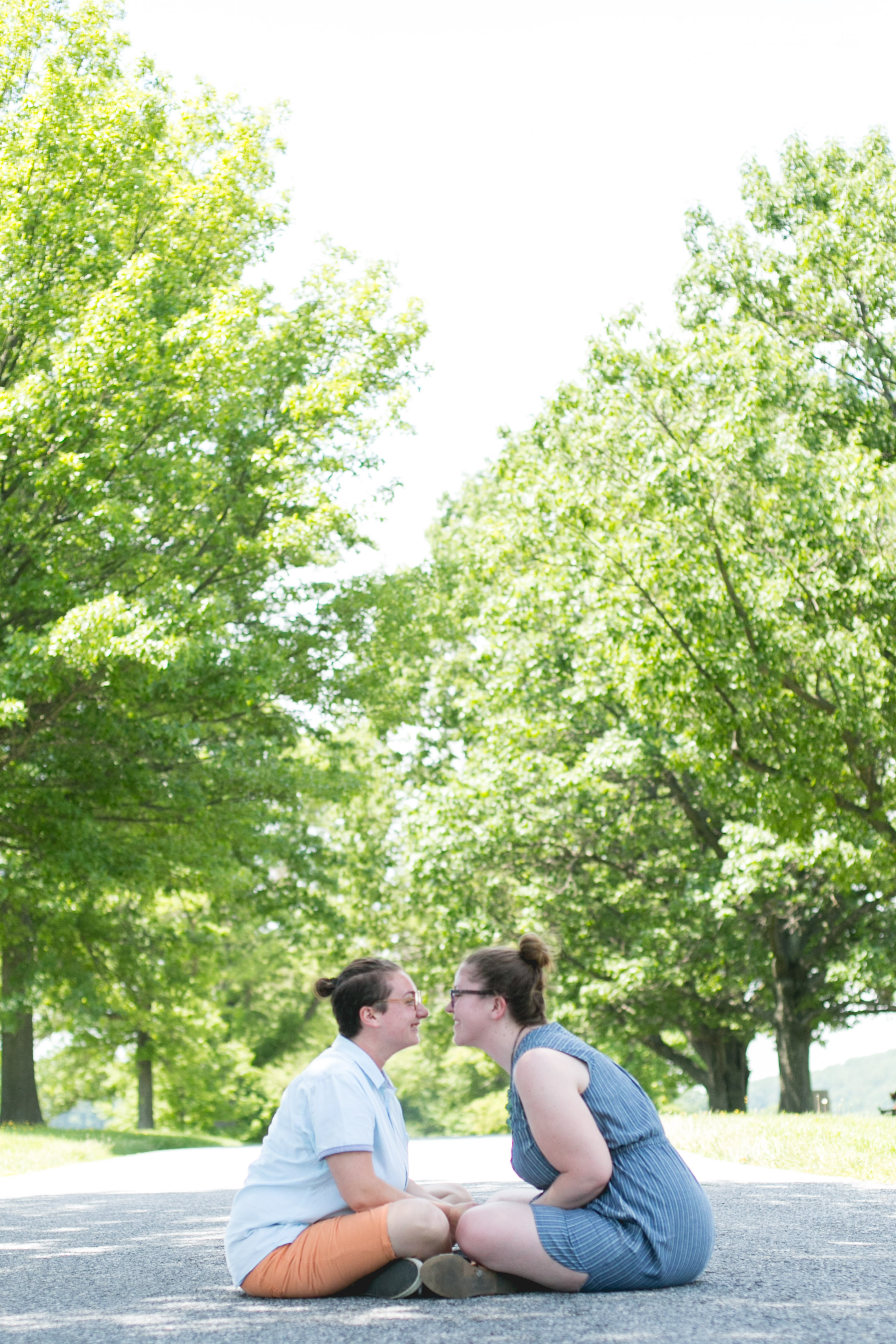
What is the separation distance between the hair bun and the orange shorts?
0.98 meters

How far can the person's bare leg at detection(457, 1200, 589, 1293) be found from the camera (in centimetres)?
410

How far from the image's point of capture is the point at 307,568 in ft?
57.3

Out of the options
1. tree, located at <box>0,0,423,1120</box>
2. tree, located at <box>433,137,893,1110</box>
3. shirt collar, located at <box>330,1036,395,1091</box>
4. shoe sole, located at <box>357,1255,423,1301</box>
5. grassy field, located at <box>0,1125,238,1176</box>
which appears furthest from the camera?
grassy field, located at <box>0,1125,238,1176</box>

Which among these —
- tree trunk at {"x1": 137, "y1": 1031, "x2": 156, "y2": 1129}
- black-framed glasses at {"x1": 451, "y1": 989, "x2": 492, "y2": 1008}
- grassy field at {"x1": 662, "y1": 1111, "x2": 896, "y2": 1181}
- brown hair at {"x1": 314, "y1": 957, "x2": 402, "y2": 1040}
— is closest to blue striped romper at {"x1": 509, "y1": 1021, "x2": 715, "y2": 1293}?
black-framed glasses at {"x1": 451, "y1": 989, "x2": 492, "y2": 1008}

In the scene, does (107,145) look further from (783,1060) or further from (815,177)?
(783,1060)

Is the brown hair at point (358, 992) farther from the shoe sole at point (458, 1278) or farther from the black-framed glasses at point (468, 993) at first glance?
the shoe sole at point (458, 1278)

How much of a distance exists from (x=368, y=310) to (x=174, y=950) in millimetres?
11765

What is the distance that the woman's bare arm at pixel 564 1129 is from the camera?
156 inches

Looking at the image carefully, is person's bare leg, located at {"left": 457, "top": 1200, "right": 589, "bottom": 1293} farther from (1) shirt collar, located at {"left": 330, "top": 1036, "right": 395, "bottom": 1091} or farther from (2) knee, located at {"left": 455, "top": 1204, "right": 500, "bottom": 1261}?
(1) shirt collar, located at {"left": 330, "top": 1036, "right": 395, "bottom": 1091}

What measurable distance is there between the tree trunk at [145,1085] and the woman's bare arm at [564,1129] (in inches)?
989

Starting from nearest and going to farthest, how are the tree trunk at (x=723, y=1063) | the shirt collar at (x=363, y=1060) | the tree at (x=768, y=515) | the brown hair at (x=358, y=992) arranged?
the shirt collar at (x=363, y=1060)
the brown hair at (x=358, y=992)
the tree at (x=768, y=515)
the tree trunk at (x=723, y=1063)

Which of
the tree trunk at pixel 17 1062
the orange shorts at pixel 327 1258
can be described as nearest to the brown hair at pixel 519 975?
the orange shorts at pixel 327 1258

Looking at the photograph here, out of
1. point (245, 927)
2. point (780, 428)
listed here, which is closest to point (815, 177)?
point (780, 428)

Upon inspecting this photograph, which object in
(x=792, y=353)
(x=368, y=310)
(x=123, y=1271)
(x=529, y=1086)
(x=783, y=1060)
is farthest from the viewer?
(x=783, y=1060)
